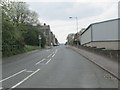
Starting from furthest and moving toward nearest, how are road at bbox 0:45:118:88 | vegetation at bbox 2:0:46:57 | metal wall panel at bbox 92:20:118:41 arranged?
metal wall panel at bbox 92:20:118:41
vegetation at bbox 2:0:46:57
road at bbox 0:45:118:88

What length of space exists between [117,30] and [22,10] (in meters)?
47.1

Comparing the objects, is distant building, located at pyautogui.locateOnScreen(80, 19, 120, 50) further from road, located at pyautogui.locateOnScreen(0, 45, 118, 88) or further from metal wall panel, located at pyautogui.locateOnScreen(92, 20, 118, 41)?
road, located at pyautogui.locateOnScreen(0, 45, 118, 88)

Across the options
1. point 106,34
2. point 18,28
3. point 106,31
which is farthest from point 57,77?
point 18,28

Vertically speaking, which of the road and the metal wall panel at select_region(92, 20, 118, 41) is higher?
the metal wall panel at select_region(92, 20, 118, 41)

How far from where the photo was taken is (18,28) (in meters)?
59.5

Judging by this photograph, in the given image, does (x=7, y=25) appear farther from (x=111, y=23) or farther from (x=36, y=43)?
(x=36, y=43)

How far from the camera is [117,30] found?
5141 centimetres

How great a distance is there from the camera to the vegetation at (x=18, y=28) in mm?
39594

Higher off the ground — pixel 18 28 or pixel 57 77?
pixel 18 28

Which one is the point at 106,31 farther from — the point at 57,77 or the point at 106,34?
the point at 57,77

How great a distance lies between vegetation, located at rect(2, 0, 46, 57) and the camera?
130 feet

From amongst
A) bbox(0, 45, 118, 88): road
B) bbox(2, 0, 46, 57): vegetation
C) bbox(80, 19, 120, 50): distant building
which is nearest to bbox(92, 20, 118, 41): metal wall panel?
bbox(80, 19, 120, 50): distant building

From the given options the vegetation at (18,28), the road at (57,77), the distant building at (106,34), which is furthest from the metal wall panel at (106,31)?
the road at (57,77)

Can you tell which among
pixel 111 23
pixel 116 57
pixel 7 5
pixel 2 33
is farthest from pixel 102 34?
pixel 116 57
